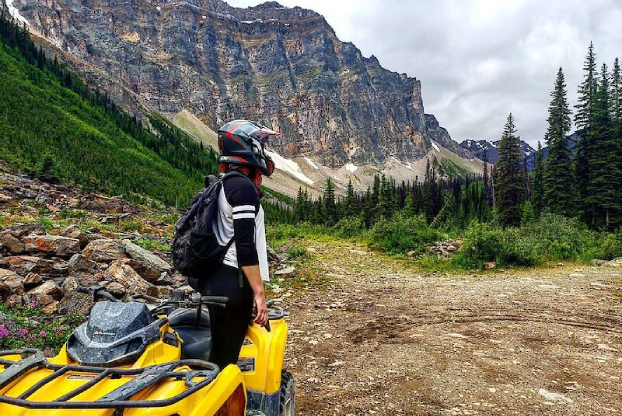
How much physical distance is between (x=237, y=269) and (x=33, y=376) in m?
1.17

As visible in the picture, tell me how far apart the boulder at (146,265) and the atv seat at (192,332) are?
15.9ft

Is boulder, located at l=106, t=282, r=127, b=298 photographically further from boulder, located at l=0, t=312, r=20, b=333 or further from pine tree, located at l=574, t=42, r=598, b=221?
pine tree, located at l=574, t=42, r=598, b=221

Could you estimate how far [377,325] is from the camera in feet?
20.7

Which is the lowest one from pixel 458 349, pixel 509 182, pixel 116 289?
pixel 458 349

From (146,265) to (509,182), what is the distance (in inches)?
1706

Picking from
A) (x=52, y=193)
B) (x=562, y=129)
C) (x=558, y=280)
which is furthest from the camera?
(x=562, y=129)

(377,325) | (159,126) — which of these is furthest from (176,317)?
(159,126)

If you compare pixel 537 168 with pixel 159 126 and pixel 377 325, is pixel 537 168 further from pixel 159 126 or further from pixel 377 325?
pixel 159 126

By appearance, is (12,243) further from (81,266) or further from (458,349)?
(458,349)

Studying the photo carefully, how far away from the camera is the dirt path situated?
3746 millimetres

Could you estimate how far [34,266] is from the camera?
6.04 metres

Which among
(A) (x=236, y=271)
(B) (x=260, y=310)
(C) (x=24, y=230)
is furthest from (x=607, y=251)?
(C) (x=24, y=230)

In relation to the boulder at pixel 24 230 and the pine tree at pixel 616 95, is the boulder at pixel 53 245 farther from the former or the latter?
the pine tree at pixel 616 95

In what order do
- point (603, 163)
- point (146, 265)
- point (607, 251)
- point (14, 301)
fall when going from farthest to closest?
point (603, 163), point (607, 251), point (146, 265), point (14, 301)
